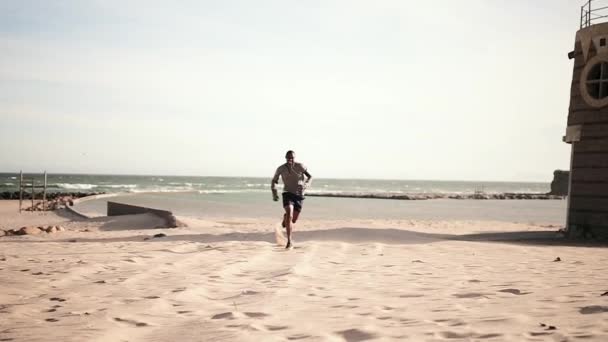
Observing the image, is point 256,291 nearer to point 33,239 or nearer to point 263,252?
point 263,252

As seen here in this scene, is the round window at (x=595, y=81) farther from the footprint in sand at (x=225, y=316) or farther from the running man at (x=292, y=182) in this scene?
the footprint in sand at (x=225, y=316)

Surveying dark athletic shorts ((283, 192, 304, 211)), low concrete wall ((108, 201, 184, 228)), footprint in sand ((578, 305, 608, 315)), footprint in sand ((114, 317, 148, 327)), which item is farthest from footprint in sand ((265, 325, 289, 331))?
low concrete wall ((108, 201, 184, 228))

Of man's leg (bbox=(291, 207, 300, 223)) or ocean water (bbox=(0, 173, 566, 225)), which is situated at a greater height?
man's leg (bbox=(291, 207, 300, 223))

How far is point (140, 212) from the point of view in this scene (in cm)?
1855

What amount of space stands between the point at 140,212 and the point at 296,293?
1469cm

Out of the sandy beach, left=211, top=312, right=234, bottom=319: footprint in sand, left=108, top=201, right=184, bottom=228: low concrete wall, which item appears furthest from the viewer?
left=108, top=201, right=184, bottom=228: low concrete wall

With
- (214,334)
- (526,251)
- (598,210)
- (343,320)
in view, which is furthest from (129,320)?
(598,210)

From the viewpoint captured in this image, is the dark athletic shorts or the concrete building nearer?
the dark athletic shorts

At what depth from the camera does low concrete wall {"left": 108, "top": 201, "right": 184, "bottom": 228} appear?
15.1 meters

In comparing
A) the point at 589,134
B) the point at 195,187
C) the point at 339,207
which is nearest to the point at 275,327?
the point at 589,134

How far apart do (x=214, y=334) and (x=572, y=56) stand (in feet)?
47.1

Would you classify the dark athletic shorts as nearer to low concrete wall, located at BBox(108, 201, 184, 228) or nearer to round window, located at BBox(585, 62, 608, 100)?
Answer: low concrete wall, located at BBox(108, 201, 184, 228)

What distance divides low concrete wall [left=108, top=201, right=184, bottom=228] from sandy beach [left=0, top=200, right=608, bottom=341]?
5299mm

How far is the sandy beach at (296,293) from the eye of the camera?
151 inches
